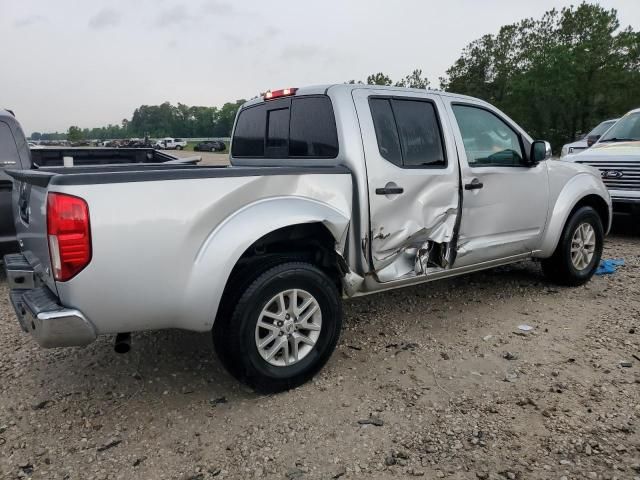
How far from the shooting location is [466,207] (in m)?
3.99

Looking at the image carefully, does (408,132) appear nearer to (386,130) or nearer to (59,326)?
(386,130)

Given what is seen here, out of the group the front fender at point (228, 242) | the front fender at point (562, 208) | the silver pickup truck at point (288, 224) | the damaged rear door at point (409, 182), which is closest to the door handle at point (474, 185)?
the silver pickup truck at point (288, 224)

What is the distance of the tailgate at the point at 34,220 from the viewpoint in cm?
254

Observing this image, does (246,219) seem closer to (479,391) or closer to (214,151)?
(479,391)

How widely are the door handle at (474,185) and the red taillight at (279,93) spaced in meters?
1.54

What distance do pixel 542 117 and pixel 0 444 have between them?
3629 cm

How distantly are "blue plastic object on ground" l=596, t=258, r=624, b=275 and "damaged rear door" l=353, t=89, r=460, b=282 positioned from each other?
2646 mm

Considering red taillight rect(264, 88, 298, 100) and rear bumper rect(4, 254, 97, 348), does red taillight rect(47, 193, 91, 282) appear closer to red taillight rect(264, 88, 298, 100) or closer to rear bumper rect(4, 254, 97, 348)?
rear bumper rect(4, 254, 97, 348)

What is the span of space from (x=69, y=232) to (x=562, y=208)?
424cm

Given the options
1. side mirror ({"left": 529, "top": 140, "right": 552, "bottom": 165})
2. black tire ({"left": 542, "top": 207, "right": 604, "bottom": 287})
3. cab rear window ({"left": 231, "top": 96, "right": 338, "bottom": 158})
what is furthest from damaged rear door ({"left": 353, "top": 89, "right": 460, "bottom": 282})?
black tire ({"left": 542, "top": 207, "right": 604, "bottom": 287})

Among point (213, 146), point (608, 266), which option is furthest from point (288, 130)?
point (213, 146)

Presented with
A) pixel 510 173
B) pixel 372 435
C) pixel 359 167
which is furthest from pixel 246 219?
pixel 510 173

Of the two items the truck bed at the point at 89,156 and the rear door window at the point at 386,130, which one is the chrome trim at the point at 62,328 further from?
the truck bed at the point at 89,156

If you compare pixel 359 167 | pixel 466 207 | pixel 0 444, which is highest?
pixel 359 167
